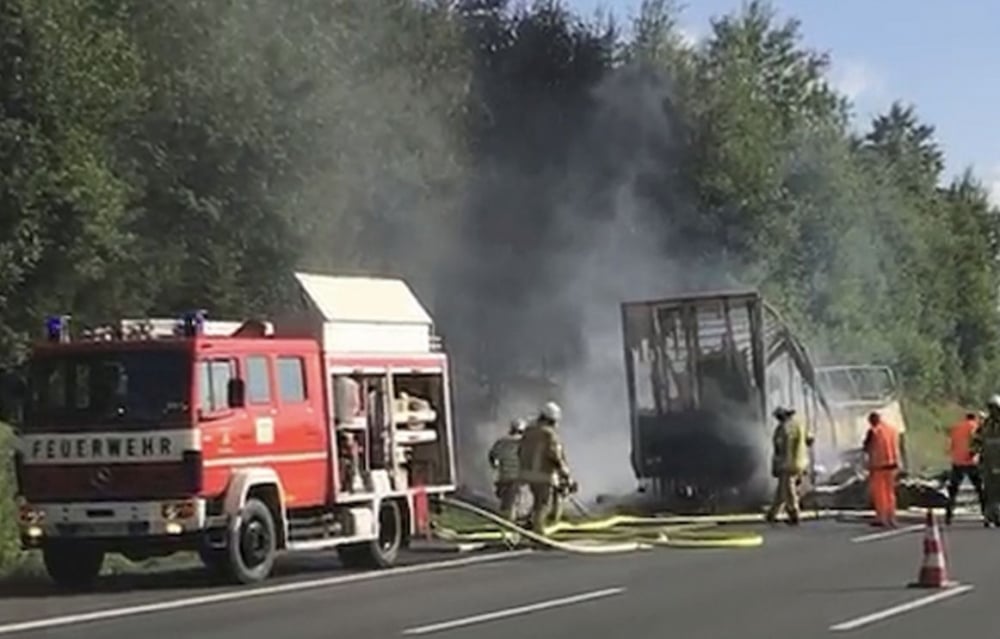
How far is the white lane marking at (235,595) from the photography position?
61.1ft

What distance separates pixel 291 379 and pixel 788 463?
10.4 m

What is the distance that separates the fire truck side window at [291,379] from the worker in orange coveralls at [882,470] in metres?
10.1

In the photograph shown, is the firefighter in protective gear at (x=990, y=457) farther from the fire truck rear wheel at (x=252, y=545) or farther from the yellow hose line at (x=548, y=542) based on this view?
the fire truck rear wheel at (x=252, y=545)

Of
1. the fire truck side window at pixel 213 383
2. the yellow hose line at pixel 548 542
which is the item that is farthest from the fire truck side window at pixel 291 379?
the yellow hose line at pixel 548 542

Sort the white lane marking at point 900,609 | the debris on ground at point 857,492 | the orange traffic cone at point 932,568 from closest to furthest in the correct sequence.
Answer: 1. the white lane marking at point 900,609
2. the orange traffic cone at point 932,568
3. the debris on ground at point 857,492

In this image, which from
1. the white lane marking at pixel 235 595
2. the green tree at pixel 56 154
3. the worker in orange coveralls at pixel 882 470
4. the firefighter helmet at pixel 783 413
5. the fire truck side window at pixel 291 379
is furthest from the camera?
the green tree at pixel 56 154

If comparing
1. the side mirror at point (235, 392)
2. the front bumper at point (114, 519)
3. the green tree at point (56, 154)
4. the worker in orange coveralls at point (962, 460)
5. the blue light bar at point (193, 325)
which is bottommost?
the front bumper at point (114, 519)

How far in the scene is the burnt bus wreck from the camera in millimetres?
33906

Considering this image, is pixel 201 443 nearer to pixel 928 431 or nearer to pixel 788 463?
pixel 788 463

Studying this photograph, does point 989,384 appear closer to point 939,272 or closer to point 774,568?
point 939,272

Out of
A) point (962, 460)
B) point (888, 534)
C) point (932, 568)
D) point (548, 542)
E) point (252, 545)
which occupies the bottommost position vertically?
point (932, 568)

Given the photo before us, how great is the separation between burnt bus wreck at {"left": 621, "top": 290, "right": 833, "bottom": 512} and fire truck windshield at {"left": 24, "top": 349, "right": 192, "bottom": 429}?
14.0 metres

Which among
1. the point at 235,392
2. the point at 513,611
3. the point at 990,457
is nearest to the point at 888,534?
the point at 990,457

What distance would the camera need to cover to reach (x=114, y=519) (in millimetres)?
21516
